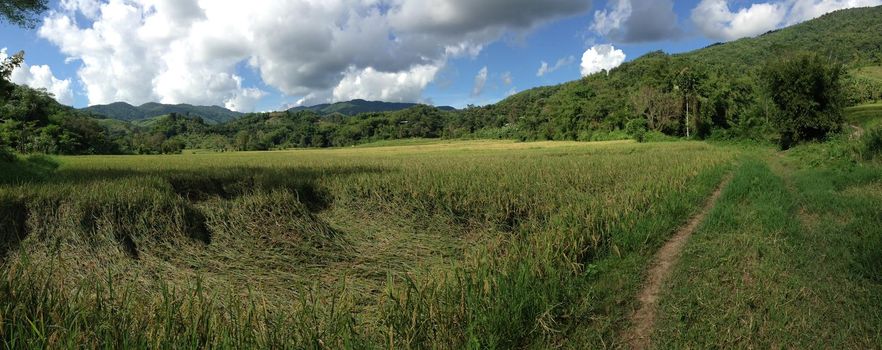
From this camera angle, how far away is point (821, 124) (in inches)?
→ 958

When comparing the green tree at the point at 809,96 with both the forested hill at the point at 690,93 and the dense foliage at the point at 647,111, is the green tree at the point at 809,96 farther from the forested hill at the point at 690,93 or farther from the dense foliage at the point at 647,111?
the forested hill at the point at 690,93

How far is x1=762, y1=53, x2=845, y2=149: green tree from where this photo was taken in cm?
2455

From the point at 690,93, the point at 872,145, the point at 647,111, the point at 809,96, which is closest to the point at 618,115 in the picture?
the point at 647,111

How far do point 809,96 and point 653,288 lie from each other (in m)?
29.5

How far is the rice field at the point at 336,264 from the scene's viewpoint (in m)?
2.99

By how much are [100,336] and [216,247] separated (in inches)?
175

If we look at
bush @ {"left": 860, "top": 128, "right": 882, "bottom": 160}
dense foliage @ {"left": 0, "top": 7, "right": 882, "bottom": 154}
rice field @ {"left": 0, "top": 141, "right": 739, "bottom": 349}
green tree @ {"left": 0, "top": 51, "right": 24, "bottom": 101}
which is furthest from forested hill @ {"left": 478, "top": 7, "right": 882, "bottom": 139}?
green tree @ {"left": 0, "top": 51, "right": 24, "bottom": 101}

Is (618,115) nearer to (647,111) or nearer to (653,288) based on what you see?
(647,111)

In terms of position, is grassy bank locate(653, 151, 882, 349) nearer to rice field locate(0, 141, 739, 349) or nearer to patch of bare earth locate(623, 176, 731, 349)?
patch of bare earth locate(623, 176, 731, 349)

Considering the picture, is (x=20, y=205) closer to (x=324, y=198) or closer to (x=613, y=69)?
(x=324, y=198)

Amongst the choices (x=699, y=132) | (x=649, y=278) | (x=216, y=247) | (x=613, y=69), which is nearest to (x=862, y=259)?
(x=649, y=278)

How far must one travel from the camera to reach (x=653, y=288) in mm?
4570

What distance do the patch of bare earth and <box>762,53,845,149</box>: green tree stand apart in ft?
82.3

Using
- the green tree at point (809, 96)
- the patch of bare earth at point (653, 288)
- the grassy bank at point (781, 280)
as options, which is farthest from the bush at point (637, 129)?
the patch of bare earth at point (653, 288)
